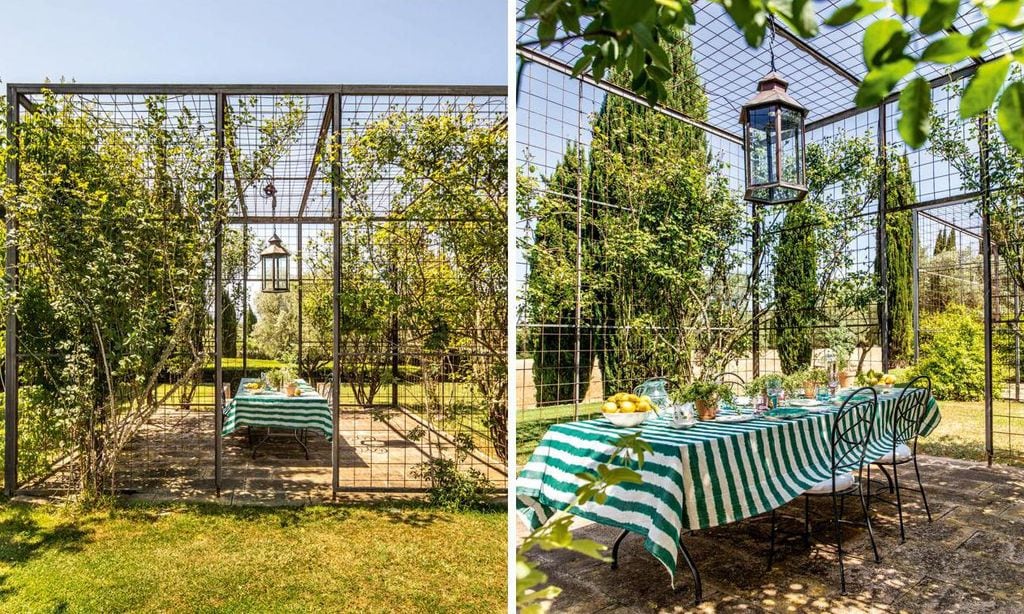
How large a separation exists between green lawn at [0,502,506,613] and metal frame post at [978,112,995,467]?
3.89 metres

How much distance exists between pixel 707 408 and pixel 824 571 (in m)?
0.80

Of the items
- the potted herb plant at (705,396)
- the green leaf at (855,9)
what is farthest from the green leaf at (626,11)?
the potted herb plant at (705,396)

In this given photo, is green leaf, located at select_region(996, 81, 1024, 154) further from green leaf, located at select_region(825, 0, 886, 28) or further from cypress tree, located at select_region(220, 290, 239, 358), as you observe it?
cypress tree, located at select_region(220, 290, 239, 358)

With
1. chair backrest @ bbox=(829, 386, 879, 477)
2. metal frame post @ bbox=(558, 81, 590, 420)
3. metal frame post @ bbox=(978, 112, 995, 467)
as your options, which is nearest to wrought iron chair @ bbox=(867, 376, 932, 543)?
chair backrest @ bbox=(829, 386, 879, 477)

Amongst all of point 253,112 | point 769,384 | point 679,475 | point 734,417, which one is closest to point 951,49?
point 679,475

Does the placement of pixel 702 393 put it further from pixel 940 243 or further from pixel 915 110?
pixel 940 243

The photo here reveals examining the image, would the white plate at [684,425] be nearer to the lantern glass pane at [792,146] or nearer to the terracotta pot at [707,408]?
the terracotta pot at [707,408]

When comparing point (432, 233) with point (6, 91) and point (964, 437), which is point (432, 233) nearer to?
point (6, 91)

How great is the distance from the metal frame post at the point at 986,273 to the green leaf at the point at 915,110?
5.41m

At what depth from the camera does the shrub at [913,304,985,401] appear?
7.14 metres

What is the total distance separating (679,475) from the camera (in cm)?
237

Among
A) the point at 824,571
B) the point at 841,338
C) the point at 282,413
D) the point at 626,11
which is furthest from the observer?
the point at 841,338

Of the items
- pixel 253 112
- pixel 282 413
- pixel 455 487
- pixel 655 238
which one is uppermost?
pixel 253 112

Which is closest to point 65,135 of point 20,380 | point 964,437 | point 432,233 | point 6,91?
point 6,91
